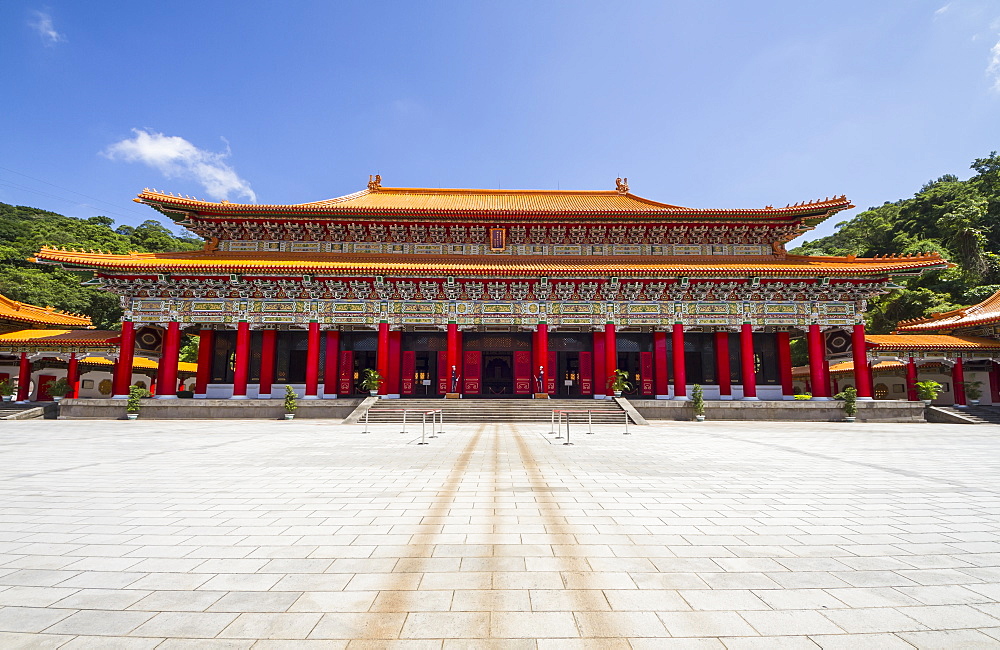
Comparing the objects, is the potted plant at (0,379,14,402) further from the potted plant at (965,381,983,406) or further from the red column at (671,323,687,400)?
the potted plant at (965,381,983,406)

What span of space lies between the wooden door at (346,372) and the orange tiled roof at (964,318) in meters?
31.9

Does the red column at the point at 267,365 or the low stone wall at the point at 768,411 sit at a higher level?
the red column at the point at 267,365

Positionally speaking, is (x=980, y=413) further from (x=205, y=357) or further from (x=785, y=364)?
(x=205, y=357)

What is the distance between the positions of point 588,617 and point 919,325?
1313 inches

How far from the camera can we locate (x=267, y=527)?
4.32 metres

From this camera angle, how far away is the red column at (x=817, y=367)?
20422 millimetres

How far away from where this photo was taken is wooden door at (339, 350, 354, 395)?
22453 millimetres

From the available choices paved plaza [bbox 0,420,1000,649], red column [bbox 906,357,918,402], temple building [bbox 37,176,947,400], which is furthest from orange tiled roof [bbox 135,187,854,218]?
paved plaza [bbox 0,420,1000,649]

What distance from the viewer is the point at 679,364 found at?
813 inches

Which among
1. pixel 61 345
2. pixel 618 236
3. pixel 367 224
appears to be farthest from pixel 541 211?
pixel 61 345

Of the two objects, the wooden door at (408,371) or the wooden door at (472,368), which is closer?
the wooden door at (408,371)

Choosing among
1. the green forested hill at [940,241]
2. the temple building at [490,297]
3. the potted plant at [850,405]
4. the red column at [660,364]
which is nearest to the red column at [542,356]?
the temple building at [490,297]

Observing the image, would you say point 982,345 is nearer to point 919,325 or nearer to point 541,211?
point 919,325

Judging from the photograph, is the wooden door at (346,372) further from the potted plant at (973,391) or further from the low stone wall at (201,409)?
the potted plant at (973,391)
